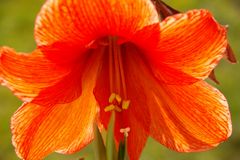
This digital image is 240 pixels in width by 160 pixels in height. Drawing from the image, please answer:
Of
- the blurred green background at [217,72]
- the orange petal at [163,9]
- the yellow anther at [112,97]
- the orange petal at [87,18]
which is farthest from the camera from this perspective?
the blurred green background at [217,72]

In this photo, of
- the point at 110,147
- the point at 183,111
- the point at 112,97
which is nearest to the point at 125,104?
the point at 112,97

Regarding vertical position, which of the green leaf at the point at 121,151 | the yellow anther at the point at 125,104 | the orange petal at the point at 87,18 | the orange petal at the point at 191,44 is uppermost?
the orange petal at the point at 87,18

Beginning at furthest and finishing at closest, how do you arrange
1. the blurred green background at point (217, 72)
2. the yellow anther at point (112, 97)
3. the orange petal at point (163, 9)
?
1. the blurred green background at point (217, 72)
2. the yellow anther at point (112, 97)
3. the orange petal at point (163, 9)

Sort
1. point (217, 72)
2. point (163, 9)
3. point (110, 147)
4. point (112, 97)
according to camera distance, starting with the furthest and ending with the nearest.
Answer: point (217, 72)
point (112, 97)
point (163, 9)
point (110, 147)

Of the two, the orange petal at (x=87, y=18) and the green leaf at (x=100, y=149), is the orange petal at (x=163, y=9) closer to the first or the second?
the orange petal at (x=87, y=18)

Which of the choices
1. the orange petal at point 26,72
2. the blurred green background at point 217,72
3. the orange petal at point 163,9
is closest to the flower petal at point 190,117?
the orange petal at point 163,9

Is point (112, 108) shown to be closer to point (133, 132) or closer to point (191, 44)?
point (133, 132)

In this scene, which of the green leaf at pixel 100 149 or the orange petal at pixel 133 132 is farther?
the orange petal at pixel 133 132

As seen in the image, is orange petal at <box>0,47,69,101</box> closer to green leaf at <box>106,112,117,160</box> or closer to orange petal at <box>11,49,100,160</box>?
orange petal at <box>11,49,100,160</box>
